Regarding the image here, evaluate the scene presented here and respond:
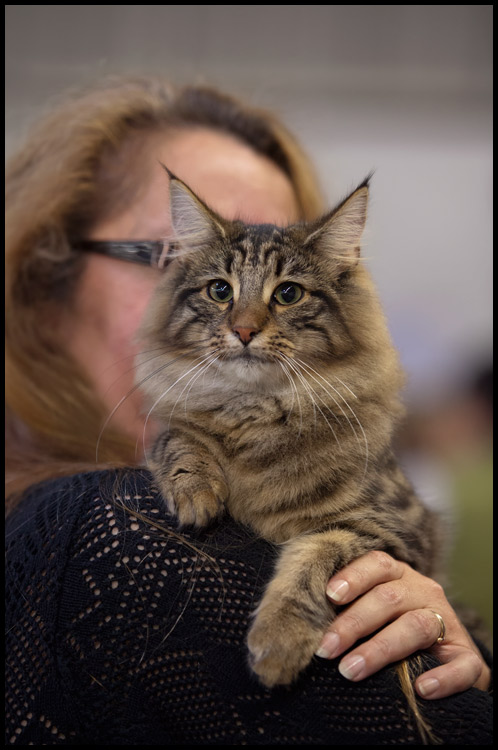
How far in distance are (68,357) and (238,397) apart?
0.66 m

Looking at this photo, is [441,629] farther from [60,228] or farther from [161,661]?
[60,228]

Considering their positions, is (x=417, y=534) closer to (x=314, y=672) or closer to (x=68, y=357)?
(x=314, y=672)

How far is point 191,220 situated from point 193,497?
49cm

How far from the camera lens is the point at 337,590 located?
34.7 inches

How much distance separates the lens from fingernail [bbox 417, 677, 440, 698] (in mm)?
842

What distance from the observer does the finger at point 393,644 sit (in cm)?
82

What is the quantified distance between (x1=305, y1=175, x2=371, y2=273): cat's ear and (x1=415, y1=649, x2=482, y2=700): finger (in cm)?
66

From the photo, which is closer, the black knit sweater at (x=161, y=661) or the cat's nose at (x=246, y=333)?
the black knit sweater at (x=161, y=661)

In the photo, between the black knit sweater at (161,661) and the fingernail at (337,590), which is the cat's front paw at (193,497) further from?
the fingernail at (337,590)

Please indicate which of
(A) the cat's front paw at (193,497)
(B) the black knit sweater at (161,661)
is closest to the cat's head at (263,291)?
(A) the cat's front paw at (193,497)

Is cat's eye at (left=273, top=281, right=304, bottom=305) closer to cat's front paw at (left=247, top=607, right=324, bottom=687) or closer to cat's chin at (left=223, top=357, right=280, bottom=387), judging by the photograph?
→ cat's chin at (left=223, top=357, right=280, bottom=387)

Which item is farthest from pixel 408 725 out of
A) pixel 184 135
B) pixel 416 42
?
pixel 416 42

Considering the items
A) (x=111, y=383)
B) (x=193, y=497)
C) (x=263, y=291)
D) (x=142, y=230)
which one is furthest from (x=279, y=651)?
(x=142, y=230)

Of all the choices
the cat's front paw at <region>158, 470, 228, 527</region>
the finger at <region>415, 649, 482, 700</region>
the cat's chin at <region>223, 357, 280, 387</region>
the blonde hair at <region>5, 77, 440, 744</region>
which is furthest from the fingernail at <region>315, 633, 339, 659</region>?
the blonde hair at <region>5, 77, 440, 744</region>
